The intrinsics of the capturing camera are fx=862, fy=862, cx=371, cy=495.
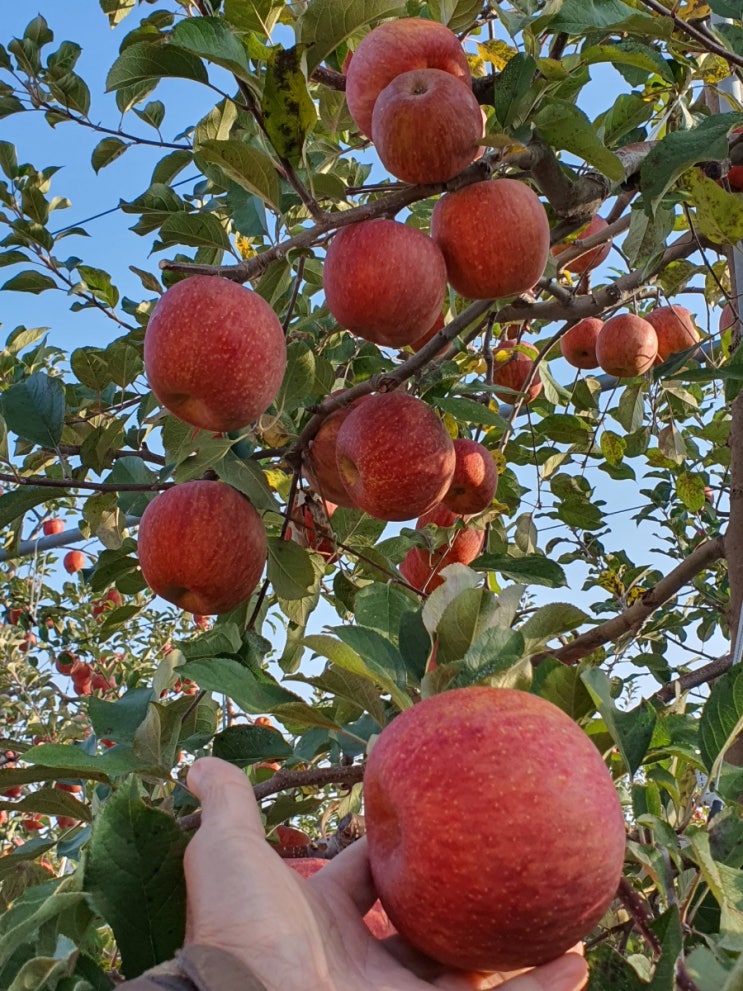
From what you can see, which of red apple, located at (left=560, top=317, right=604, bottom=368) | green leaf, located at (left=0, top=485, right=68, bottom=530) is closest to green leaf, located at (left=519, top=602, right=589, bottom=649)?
green leaf, located at (left=0, top=485, right=68, bottom=530)

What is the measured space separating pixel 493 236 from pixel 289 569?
85 cm

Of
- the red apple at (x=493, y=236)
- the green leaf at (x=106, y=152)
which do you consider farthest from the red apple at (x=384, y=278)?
the green leaf at (x=106, y=152)

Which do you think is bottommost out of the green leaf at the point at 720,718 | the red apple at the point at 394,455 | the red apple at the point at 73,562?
the green leaf at the point at 720,718

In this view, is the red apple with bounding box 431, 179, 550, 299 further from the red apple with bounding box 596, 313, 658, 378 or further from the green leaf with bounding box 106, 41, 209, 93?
the red apple with bounding box 596, 313, 658, 378

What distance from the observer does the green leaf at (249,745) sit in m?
1.35

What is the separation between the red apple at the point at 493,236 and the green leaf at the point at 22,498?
1.07 meters

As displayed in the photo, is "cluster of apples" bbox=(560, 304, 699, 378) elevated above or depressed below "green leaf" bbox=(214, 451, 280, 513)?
above

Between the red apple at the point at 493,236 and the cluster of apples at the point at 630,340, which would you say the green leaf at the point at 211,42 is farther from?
the cluster of apples at the point at 630,340

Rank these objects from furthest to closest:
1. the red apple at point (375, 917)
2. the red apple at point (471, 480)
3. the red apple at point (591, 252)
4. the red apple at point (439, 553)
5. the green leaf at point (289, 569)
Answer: the red apple at point (591, 252) → the red apple at point (439, 553) → the red apple at point (471, 480) → the green leaf at point (289, 569) → the red apple at point (375, 917)

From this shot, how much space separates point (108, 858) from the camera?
838 mm

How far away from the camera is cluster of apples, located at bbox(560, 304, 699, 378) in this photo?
2664 mm

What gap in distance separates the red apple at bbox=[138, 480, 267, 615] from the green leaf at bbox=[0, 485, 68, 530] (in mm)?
341

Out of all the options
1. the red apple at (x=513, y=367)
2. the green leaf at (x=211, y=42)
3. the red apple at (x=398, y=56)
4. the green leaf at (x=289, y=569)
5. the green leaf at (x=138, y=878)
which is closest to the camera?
the green leaf at (x=138, y=878)

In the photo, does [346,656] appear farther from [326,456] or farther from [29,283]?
[29,283]
